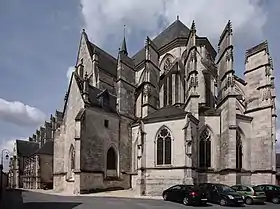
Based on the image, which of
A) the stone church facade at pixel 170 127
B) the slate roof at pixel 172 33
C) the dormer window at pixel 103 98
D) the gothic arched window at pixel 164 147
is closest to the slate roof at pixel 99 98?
the dormer window at pixel 103 98

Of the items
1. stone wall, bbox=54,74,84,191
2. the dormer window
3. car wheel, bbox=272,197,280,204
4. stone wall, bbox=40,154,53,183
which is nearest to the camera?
car wheel, bbox=272,197,280,204

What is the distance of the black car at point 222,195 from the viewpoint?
68.2ft

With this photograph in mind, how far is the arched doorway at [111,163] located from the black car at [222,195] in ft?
40.6

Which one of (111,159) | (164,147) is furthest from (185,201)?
(111,159)

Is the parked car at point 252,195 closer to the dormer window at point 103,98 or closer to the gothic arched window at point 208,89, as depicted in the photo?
the gothic arched window at point 208,89

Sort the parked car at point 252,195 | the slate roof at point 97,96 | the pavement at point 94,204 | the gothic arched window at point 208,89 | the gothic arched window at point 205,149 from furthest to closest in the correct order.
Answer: the gothic arched window at point 208,89 < the slate roof at point 97,96 < the gothic arched window at point 205,149 < the parked car at point 252,195 < the pavement at point 94,204

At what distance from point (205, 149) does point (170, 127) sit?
3.97 m

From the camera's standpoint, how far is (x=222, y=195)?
70.4ft

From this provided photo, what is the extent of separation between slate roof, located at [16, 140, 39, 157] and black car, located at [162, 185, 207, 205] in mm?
59717

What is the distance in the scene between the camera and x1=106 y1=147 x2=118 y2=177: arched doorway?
3346 cm

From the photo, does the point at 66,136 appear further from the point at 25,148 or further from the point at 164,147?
the point at 25,148

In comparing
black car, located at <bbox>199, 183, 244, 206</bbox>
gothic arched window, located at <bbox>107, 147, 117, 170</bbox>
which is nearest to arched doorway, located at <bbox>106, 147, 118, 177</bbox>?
gothic arched window, located at <bbox>107, 147, 117, 170</bbox>

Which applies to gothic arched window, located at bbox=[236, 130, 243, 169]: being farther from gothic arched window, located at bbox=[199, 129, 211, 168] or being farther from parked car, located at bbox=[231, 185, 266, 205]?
parked car, located at bbox=[231, 185, 266, 205]

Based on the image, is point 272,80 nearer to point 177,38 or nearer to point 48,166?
point 177,38
